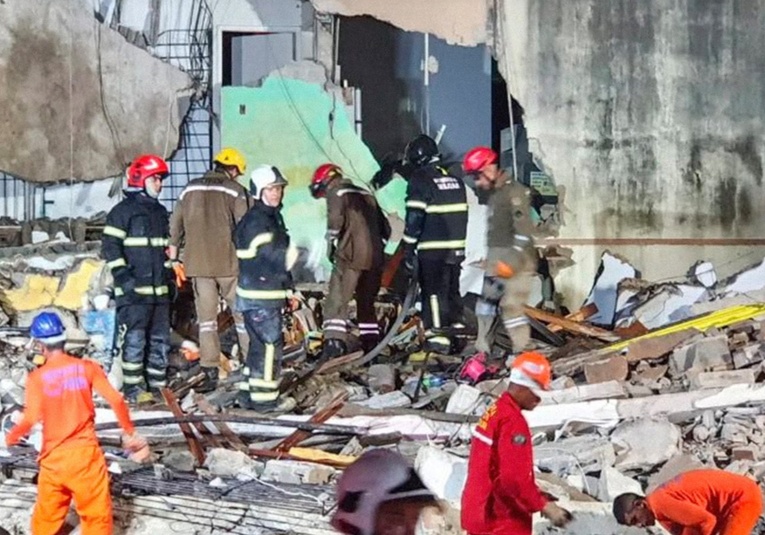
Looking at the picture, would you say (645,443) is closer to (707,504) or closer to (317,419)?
(707,504)

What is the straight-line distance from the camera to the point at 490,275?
8.94 m

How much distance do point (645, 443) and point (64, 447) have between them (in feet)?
12.0

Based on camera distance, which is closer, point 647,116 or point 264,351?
point 264,351

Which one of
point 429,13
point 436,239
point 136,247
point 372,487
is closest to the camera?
point 372,487

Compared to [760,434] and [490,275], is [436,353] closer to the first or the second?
[490,275]

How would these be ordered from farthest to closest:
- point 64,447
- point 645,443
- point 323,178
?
point 323,178, point 645,443, point 64,447

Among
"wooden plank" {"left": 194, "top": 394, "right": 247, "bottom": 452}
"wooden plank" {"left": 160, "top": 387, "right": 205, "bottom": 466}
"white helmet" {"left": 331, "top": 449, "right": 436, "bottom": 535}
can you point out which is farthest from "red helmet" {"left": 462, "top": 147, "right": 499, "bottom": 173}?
"white helmet" {"left": 331, "top": 449, "right": 436, "bottom": 535}

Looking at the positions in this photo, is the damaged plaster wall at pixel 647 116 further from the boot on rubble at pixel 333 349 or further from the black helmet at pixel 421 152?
the boot on rubble at pixel 333 349

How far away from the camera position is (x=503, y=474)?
4.93 metres

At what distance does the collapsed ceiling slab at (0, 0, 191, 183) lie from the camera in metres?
12.2

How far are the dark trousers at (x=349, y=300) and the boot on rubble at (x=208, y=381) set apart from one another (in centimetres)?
112

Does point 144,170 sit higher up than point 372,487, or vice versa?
point 144,170

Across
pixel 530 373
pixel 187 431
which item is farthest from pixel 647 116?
pixel 530 373

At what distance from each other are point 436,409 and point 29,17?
700 centimetres
